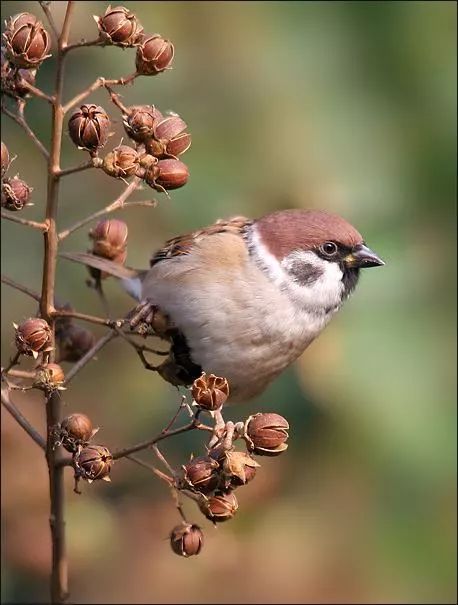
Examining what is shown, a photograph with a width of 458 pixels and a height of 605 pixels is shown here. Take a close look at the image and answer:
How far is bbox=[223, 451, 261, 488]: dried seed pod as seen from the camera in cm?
243

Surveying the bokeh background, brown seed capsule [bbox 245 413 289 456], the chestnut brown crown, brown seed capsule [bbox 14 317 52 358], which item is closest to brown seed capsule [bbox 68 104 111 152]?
brown seed capsule [bbox 14 317 52 358]

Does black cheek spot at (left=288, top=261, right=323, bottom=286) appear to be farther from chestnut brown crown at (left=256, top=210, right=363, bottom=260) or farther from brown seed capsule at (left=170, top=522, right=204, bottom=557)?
brown seed capsule at (left=170, top=522, right=204, bottom=557)

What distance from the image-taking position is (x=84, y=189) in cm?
505

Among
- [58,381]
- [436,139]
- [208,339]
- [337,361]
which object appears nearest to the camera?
[58,381]

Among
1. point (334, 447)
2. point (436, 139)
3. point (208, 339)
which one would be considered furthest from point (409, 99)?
point (208, 339)

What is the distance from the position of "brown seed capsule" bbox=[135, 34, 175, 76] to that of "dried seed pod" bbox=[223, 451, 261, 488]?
0.88 meters

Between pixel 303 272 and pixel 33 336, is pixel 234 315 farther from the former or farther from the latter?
pixel 33 336

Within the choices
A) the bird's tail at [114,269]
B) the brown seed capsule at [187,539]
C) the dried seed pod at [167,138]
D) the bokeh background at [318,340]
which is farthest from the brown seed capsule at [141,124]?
the bokeh background at [318,340]

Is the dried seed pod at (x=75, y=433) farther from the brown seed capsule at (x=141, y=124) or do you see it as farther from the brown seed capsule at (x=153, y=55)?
the brown seed capsule at (x=153, y=55)

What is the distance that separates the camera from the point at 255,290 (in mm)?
3332

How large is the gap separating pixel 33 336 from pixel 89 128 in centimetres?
45

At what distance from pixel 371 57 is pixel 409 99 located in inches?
10.3

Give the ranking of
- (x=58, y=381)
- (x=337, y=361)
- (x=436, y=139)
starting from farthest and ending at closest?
(x=436, y=139)
(x=337, y=361)
(x=58, y=381)

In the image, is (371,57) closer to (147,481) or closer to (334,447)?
(334,447)
